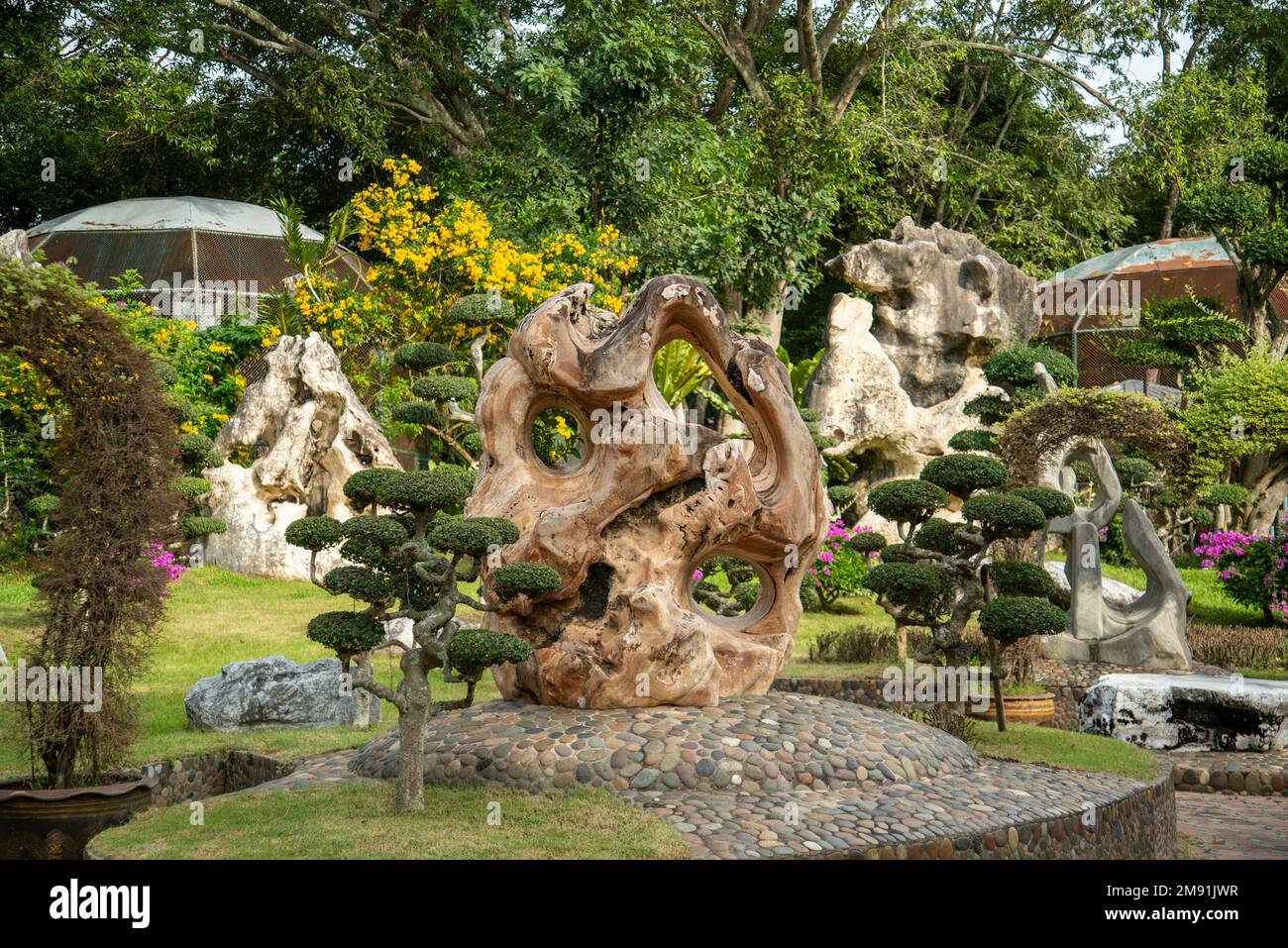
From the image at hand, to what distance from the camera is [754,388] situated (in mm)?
9656

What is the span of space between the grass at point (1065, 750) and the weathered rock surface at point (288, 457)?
9.43m

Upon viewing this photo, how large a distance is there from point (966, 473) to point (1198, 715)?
3.10 m

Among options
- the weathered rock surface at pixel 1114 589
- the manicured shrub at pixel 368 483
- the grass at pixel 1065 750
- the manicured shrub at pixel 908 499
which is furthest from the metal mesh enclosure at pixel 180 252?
the grass at pixel 1065 750

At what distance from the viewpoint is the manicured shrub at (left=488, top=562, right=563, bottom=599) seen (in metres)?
7.88

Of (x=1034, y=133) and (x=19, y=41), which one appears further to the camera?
(x=1034, y=133)

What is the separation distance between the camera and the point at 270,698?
10602 mm

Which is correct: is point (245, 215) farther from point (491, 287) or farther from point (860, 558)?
point (860, 558)

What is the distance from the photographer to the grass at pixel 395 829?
6414 millimetres

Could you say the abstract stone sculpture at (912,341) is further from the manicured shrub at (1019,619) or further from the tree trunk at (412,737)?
the tree trunk at (412,737)

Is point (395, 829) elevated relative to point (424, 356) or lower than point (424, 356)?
lower

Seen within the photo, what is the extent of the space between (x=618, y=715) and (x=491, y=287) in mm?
10855

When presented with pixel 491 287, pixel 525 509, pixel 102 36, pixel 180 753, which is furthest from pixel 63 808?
pixel 102 36

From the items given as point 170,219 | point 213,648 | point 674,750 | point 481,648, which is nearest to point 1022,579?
point 674,750

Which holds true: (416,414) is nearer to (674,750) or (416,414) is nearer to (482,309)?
(482,309)
